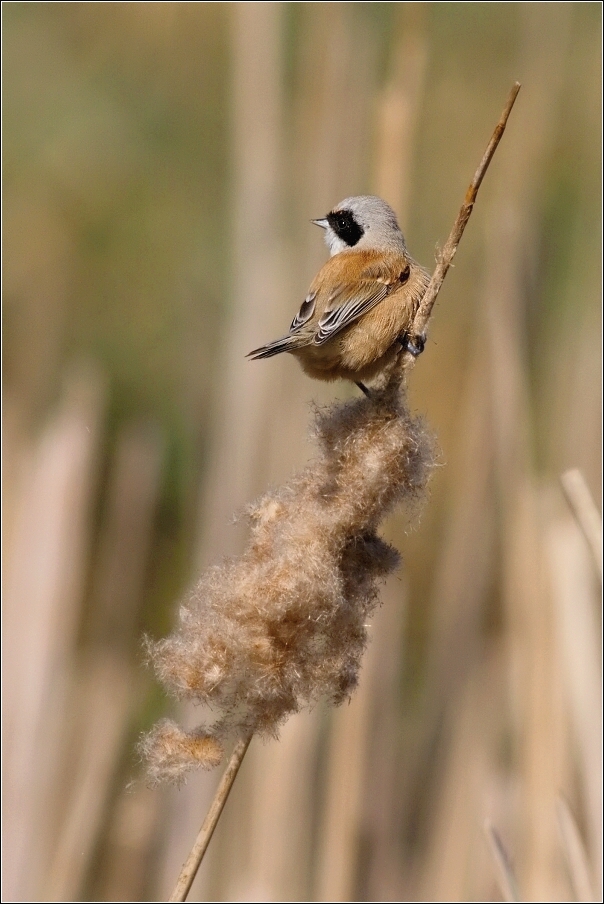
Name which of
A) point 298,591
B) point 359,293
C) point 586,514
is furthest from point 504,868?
point 359,293

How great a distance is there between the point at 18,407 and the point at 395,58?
1.21 m

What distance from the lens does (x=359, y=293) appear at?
1942 millimetres

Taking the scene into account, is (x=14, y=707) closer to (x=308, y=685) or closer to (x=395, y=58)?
(x=308, y=685)

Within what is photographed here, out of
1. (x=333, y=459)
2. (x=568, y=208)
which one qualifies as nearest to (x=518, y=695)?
(x=333, y=459)

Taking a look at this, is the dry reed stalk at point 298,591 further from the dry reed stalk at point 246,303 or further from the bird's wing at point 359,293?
the dry reed stalk at point 246,303

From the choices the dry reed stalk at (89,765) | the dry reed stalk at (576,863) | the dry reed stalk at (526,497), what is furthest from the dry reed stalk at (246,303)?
the dry reed stalk at (576,863)

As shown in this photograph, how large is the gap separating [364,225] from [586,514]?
91 cm

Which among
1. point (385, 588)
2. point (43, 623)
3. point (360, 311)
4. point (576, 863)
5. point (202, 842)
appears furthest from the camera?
point (385, 588)

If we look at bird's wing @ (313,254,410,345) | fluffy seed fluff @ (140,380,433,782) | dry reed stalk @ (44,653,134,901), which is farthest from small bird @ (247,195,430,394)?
dry reed stalk @ (44,653,134,901)

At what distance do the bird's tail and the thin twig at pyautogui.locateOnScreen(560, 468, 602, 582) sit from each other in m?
0.55

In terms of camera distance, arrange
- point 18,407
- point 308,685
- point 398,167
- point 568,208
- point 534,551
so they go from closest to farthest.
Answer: point 308,685 → point 398,167 → point 534,551 → point 18,407 → point 568,208

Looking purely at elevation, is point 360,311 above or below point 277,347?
above

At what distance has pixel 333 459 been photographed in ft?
4.62

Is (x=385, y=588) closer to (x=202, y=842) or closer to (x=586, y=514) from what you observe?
(x=586, y=514)
